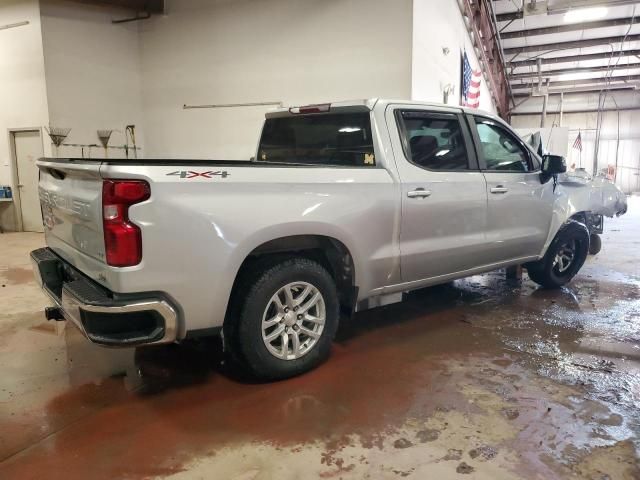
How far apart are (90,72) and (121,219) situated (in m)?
9.36

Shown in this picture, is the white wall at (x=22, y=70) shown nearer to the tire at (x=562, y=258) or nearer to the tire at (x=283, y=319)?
the tire at (x=283, y=319)

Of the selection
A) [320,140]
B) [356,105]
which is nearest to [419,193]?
[356,105]

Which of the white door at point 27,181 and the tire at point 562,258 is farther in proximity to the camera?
the white door at point 27,181

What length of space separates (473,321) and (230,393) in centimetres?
228

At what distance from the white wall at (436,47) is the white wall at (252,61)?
32cm

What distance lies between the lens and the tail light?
2184 mm

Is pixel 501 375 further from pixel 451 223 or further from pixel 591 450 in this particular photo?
pixel 451 223

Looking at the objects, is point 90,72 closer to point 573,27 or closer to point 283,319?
point 283,319

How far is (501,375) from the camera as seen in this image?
304cm

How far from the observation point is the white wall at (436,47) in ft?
25.8

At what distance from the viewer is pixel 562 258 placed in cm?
516

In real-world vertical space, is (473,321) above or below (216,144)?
below

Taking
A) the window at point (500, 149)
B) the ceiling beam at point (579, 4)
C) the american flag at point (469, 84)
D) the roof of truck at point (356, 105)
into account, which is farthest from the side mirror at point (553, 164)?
the american flag at point (469, 84)

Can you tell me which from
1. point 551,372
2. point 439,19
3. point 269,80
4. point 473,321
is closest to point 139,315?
point 551,372
